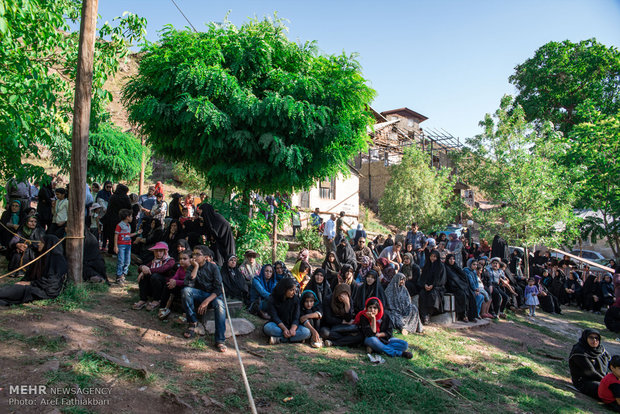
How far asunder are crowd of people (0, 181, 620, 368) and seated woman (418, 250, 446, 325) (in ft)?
0.07

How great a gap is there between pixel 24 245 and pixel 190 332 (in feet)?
10.5

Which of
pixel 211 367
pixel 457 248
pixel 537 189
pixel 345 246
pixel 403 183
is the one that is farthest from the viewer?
pixel 403 183

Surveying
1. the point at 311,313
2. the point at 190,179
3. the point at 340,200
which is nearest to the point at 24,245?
the point at 311,313

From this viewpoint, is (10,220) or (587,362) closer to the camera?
(587,362)

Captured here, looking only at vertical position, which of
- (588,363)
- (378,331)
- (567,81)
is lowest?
(588,363)

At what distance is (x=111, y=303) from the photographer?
651cm

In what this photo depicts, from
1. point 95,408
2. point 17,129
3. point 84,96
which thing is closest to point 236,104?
point 84,96

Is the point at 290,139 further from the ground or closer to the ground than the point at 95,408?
further from the ground

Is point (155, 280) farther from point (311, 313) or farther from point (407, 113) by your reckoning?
point (407, 113)

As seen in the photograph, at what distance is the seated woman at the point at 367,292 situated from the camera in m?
7.39

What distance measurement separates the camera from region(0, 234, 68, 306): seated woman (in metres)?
5.77

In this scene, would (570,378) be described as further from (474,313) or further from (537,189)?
(537,189)

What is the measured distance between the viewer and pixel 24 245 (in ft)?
21.9

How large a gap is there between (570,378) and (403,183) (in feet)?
56.0
